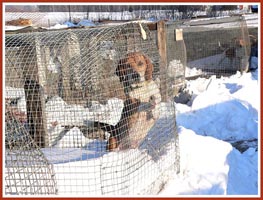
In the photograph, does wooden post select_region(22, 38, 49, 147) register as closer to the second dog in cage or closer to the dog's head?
the second dog in cage

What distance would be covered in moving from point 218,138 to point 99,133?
1939 millimetres

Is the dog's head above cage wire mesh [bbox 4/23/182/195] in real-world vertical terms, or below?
above

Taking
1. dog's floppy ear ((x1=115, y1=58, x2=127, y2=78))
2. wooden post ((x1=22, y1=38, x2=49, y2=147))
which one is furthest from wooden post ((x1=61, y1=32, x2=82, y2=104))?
dog's floppy ear ((x1=115, y1=58, x2=127, y2=78))

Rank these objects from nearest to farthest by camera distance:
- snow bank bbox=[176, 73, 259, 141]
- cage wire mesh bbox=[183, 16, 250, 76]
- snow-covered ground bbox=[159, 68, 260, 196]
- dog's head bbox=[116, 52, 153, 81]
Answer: dog's head bbox=[116, 52, 153, 81] → snow-covered ground bbox=[159, 68, 260, 196] → snow bank bbox=[176, 73, 259, 141] → cage wire mesh bbox=[183, 16, 250, 76]

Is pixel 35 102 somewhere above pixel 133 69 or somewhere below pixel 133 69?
below

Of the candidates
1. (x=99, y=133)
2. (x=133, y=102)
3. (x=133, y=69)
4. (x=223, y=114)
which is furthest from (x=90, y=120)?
(x=223, y=114)

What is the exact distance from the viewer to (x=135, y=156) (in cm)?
287

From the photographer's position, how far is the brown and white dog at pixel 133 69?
9.53 feet

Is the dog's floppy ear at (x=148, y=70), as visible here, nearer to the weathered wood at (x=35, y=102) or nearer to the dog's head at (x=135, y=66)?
the dog's head at (x=135, y=66)

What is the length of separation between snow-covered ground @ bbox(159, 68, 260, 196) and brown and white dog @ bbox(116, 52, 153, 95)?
0.79 metres

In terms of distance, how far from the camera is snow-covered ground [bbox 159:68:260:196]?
10.3ft

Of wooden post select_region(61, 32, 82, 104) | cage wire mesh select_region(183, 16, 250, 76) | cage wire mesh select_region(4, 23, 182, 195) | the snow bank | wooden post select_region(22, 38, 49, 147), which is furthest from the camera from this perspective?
cage wire mesh select_region(183, 16, 250, 76)

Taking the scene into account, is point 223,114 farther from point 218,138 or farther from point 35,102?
point 35,102

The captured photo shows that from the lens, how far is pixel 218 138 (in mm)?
5047
